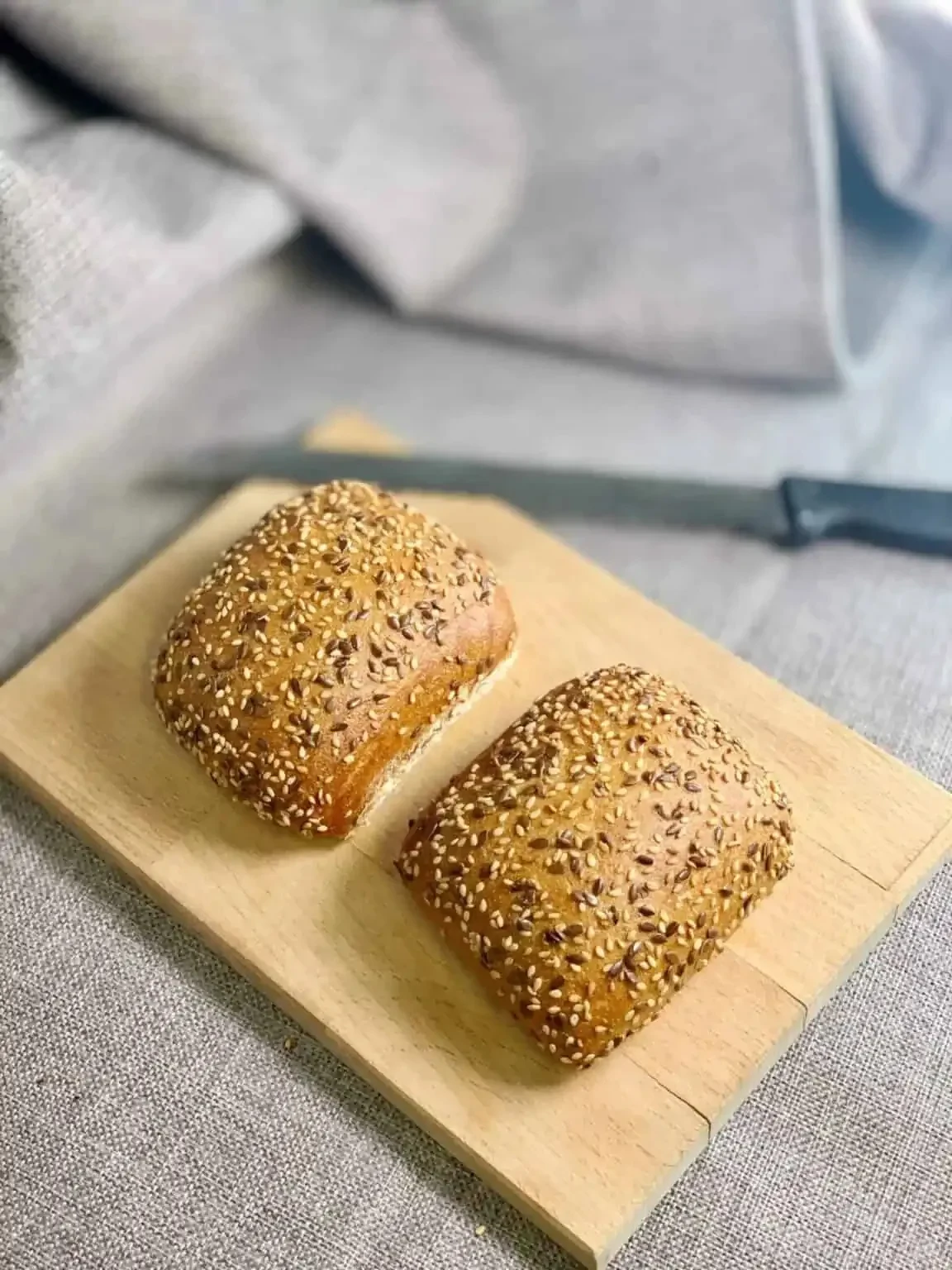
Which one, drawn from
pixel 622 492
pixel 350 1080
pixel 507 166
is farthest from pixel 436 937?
pixel 507 166

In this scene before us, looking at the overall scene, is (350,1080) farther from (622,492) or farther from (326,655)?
(622,492)

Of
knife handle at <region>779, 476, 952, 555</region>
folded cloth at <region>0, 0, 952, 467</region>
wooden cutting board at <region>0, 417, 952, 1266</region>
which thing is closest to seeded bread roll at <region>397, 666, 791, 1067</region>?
wooden cutting board at <region>0, 417, 952, 1266</region>

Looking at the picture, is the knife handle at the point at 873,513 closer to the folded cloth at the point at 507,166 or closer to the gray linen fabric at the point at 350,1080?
the gray linen fabric at the point at 350,1080

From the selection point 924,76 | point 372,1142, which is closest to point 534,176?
point 924,76

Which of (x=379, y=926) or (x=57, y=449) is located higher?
(x=57, y=449)

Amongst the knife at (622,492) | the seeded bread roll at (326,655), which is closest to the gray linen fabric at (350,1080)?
the knife at (622,492)

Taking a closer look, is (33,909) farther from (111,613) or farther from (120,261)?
(120,261)

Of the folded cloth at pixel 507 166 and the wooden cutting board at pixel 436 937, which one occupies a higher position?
the folded cloth at pixel 507 166
